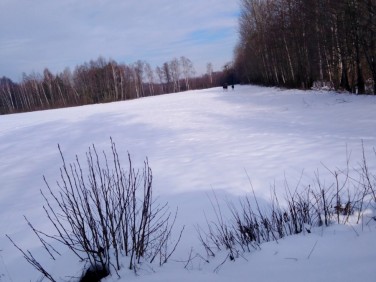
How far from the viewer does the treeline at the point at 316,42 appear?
14.9m

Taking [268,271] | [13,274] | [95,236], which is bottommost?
[13,274]

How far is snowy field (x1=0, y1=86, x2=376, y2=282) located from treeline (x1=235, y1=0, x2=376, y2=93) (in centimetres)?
273

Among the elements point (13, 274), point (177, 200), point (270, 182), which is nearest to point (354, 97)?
point (270, 182)

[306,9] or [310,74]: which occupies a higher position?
[306,9]

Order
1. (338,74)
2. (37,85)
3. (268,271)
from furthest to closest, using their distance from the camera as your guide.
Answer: (37,85) → (338,74) → (268,271)

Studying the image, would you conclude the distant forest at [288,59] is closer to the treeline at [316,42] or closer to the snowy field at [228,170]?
the treeline at [316,42]

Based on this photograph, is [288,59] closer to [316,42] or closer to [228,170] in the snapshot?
[316,42]

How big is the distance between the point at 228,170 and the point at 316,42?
17.8m

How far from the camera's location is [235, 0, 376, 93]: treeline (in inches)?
587

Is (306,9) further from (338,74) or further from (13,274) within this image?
(13,274)

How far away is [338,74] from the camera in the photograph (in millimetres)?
19422

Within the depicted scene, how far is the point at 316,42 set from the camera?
69.9ft

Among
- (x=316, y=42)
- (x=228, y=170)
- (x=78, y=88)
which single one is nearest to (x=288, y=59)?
(x=316, y=42)

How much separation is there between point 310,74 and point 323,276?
23738 millimetres
